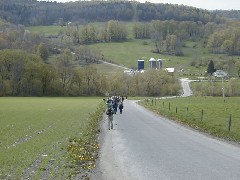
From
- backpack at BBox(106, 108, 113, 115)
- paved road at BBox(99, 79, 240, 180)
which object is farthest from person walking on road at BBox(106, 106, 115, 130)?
paved road at BBox(99, 79, 240, 180)

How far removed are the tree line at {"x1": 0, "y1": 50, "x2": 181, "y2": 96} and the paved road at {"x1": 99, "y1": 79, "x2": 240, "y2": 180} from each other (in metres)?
112

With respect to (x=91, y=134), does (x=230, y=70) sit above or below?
above

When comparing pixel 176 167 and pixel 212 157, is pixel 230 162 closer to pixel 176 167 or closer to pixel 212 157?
pixel 212 157

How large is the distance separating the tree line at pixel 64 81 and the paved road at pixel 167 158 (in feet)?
367

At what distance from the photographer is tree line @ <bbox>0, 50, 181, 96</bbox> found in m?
136

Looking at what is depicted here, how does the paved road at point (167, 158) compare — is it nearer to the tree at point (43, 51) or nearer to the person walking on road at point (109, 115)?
the person walking on road at point (109, 115)

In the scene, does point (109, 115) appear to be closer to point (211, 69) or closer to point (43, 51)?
point (211, 69)

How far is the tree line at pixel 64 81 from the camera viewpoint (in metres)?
136

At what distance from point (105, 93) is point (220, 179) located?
434ft

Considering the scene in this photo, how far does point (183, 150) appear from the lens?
21.2 metres

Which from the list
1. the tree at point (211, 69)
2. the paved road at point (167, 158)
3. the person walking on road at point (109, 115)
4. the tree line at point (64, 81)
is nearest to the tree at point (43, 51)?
the tree line at point (64, 81)

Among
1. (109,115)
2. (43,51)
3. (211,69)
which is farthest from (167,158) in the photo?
(43,51)

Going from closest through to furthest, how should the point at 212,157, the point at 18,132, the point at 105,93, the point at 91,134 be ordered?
the point at 212,157, the point at 91,134, the point at 18,132, the point at 105,93

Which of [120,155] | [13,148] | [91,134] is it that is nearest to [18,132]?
[91,134]
